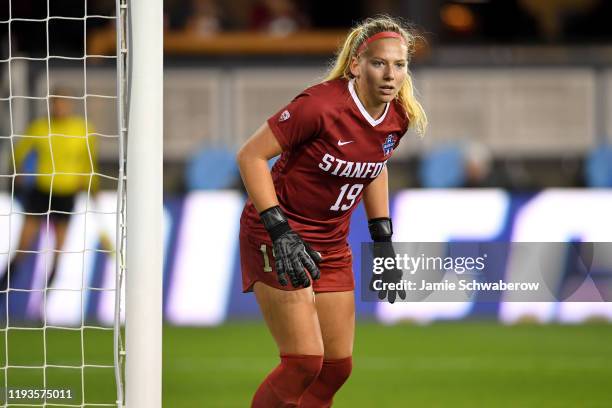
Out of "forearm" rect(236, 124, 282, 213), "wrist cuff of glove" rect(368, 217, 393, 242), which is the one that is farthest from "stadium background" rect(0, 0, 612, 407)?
"forearm" rect(236, 124, 282, 213)

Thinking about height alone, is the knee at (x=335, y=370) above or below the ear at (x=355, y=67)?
below

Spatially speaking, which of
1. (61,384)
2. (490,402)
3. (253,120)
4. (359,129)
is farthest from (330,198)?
(253,120)

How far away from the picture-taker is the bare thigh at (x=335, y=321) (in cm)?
473

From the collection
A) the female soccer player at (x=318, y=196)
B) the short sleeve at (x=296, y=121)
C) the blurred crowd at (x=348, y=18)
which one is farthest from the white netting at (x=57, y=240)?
the short sleeve at (x=296, y=121)

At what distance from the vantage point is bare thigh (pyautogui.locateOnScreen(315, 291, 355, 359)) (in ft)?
15.5

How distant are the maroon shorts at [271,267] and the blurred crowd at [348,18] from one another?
948 centimetres

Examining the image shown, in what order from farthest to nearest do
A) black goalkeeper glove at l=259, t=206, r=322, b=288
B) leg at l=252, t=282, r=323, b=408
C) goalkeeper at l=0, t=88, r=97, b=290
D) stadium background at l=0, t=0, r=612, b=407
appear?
goalkeeper at l=0, t=88, r=97, b=290
stadium background at l=0, t=0, r=612, b=407
leg at l=252, t=282, r=323, b=408
black goalkeeper glove at l=259, t=206, r=322, b=288

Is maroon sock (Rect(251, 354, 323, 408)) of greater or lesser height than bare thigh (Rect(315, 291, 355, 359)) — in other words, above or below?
below

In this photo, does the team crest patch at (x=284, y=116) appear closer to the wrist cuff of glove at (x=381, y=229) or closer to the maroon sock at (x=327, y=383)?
the wrist cuff of glove at (x=381, y=229)

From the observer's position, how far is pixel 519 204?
9828 millimetres

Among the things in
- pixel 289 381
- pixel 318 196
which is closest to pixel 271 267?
pixel 318 196

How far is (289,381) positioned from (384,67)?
125cm

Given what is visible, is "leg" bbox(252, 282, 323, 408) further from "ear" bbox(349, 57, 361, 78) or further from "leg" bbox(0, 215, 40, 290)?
"leg" bbox(0, 215, 40, 290)

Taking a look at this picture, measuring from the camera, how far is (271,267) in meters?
4.61
